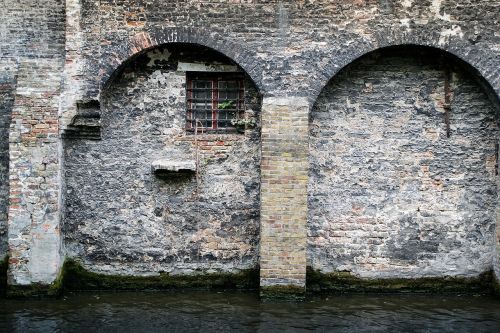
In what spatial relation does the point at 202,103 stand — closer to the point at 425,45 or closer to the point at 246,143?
the point at 246,143

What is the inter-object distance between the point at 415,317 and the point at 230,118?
4.13m

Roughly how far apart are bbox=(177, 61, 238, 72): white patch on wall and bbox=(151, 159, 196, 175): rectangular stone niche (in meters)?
1.46

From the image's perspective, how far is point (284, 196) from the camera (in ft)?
28.8

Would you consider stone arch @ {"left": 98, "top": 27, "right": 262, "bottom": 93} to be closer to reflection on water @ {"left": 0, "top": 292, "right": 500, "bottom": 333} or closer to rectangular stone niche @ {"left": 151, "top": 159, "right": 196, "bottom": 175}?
rectangular stone niche @ {"left": 151, "top": 159, "right": 196, "bottom": 175}

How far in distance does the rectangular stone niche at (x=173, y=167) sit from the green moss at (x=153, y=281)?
5.49 feet

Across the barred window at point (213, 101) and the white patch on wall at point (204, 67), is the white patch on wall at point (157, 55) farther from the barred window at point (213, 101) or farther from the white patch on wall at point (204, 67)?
the barred window at point (213, 101)

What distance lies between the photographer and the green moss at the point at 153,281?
928 cm

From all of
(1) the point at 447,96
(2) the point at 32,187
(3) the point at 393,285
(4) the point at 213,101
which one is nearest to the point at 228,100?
(4) the point at 213,101

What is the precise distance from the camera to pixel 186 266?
9391 mm

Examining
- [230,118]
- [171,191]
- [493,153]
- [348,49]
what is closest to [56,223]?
[171,191]

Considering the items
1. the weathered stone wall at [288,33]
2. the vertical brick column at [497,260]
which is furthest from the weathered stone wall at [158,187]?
the vertical brick column at [497,260]

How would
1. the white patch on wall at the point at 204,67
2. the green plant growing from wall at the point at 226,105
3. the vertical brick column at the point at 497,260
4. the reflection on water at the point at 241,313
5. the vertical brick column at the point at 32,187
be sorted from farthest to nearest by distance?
the green plant growing from wall at the point at 226,105, the white patch on wall at the point at 204,67, the vertical brick column at the point at 497,260, the vertical brick column at the point at 32,187, the reflection on water at the point at 241,313

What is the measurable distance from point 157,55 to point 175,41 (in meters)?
0.52

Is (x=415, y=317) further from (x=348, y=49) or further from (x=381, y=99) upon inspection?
(x=348, y=49)
